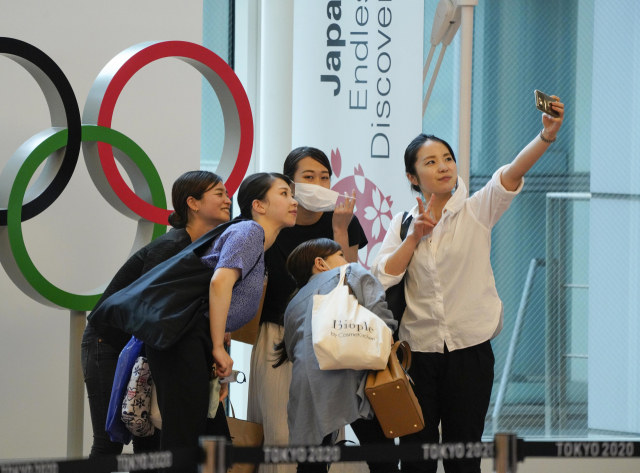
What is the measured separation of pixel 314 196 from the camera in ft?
10.5

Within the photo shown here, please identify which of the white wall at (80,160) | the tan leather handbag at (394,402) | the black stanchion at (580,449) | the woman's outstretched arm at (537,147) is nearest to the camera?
the black stanchion at (580,449)

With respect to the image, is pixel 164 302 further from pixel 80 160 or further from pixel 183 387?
pixel 80 160

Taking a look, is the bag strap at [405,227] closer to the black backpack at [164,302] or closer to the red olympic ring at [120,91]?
the black backpack at [164,302]

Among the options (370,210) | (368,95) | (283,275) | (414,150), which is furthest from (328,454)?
(368,95)

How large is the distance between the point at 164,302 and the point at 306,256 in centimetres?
66

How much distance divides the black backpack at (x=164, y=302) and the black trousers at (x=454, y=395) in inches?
30.3

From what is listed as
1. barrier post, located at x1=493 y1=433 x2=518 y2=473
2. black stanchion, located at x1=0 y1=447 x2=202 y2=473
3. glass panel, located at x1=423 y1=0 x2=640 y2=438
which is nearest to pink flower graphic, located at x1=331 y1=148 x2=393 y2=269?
glass panel, located at x1=423 y1=0 x2=640 y2=438

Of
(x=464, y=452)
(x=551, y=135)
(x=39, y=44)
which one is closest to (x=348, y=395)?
(x=464, y=452)

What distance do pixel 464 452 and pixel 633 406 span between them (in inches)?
126

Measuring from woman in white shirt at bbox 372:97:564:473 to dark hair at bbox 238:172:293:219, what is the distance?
53 centimetres

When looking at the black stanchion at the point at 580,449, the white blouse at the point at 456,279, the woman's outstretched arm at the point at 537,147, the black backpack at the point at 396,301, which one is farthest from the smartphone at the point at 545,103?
the black stanchion at the point at 580,449

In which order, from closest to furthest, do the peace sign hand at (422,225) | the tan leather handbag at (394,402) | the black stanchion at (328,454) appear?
the black stanchion at (328,454)
the tan leather handbag at (394,402)
the peace sign hand at (422,225)

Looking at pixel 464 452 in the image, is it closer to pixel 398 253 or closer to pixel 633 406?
pixel 398 253

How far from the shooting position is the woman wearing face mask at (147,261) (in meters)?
2.87
